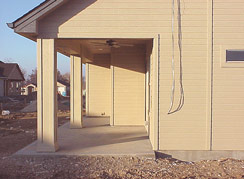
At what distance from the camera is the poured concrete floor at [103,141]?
264 inches

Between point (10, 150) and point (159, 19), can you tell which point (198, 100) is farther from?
point (10, 150)

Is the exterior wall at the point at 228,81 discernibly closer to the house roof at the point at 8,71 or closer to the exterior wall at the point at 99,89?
the exterior wall at the point at 99,89

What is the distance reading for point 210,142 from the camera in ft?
22.2

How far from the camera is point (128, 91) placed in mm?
10719

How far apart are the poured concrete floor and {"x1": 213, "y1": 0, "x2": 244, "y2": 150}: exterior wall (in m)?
1.93

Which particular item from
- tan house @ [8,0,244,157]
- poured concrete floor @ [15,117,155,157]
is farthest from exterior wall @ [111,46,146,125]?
tan house @ [8,0,244,157]

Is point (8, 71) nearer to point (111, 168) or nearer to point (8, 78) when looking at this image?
point (8, 78)

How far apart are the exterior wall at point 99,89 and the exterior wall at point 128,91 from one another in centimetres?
282

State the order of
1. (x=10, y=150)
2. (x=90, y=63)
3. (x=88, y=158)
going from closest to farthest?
(x=88, y=158), (x=10, y=150), (x=90, y=63)

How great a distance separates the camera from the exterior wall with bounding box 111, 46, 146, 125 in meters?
10.7

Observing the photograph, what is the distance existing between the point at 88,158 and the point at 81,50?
4618 mm

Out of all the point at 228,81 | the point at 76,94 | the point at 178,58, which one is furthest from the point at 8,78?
the point at 228,81

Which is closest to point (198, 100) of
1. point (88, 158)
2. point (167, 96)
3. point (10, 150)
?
point (167, 96)

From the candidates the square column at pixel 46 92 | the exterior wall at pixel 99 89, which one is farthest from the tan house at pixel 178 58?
the exterior wall at pixel 99 89
